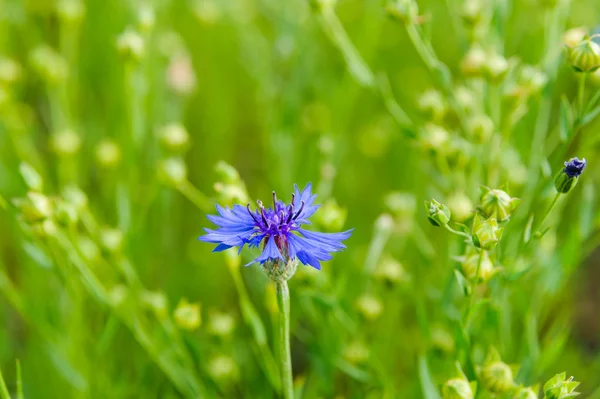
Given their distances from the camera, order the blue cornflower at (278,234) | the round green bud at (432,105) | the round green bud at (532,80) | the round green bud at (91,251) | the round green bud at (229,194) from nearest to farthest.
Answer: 1. the blue cornflower at (278,234)
2. the round green bud at (229,194)
3. the round green bud at (532,80)
4. the round green bud at (432,105)
5. the round green bud at (91,251)

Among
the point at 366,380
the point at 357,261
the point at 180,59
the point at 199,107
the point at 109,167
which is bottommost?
the point at 366,380

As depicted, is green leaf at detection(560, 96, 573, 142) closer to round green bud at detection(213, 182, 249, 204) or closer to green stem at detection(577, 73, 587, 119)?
green stem at detection(577, 73, 587, 119)

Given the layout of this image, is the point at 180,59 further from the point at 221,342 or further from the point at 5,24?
the point at 221,342

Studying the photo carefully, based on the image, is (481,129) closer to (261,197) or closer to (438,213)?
(438,213)

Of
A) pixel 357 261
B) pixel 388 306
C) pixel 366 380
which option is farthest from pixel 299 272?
pixel 357 261

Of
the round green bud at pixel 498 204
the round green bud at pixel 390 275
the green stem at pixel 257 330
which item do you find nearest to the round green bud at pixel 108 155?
the green stem at pixel 257 330

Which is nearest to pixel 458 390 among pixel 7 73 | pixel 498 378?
pixel 498 378

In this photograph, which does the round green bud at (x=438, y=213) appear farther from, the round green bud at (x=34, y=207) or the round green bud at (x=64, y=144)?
the round green bud at (x=64, y=144)
